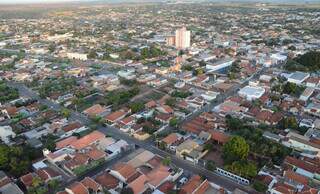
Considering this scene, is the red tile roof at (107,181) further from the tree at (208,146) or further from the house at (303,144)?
the house at (303,144)

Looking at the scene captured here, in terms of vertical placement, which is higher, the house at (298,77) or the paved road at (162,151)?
the house at (298,77)

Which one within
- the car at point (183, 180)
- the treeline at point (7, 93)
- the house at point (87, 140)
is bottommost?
the car at point (183, 180)

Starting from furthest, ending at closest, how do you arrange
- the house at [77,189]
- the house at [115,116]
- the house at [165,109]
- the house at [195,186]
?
the house at [165,109]
the house at [115,116]
the house at [195,186]
the house at [77,189]

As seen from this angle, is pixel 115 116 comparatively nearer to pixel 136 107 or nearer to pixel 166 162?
pixel 136 107

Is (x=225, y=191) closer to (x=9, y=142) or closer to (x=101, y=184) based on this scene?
(x=101, y=184)

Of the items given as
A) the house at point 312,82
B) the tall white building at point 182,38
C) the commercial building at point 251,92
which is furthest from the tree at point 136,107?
the tall white building at point 182,38

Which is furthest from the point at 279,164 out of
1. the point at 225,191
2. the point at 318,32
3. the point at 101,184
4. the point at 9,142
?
the point at 318,32

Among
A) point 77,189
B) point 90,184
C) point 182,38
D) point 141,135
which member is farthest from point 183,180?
point 182,38

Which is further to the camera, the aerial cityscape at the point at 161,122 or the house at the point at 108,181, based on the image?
the aerial cityscape at the point at 161,122
